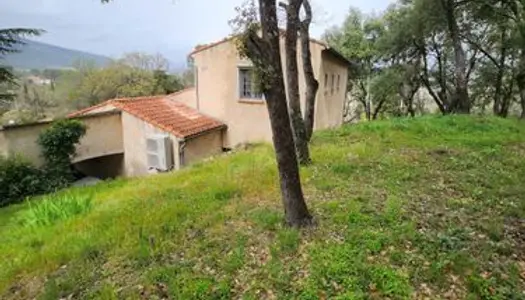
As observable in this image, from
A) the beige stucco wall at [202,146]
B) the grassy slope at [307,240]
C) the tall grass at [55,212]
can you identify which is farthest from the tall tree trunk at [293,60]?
the beige stucco wall at [202,146]

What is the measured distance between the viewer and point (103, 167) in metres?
15.9

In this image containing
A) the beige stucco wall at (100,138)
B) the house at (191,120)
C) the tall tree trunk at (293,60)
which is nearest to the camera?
the tall tree trunk at (293,60)

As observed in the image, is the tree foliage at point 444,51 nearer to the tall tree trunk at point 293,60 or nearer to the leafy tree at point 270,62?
the tall tree trunk at point 293,60

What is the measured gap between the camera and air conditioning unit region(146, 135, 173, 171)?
1374 centimetres

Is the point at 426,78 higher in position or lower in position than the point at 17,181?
higher

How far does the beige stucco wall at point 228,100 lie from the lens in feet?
49.6

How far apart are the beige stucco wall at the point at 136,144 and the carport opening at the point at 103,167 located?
1.50 ft

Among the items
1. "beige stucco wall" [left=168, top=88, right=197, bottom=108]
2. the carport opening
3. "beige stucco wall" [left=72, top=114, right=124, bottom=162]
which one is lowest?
the carport opening

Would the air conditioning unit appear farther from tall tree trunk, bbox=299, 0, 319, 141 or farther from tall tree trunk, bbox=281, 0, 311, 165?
tall tree trunk, bbox=281, 0, 311, 165

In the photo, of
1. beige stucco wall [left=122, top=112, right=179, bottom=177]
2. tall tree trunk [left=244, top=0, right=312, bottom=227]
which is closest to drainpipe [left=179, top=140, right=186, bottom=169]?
beige stucco wall [left=122, top=112, right=179, bottom=177]

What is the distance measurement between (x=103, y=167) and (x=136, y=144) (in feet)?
7.07

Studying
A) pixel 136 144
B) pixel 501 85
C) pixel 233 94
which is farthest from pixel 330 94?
pixel 501 85

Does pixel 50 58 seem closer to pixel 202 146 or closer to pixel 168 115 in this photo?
pixel 168 115

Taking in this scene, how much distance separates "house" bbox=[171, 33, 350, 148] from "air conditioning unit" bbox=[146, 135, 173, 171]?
2924mm
